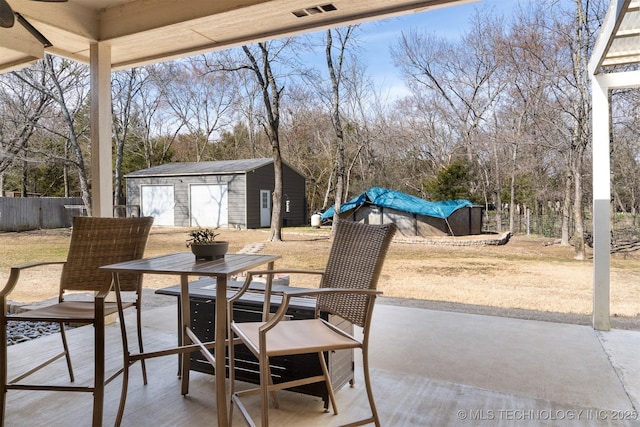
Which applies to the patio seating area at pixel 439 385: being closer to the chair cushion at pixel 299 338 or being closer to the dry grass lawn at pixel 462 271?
the chair cushion at pixel 299 338

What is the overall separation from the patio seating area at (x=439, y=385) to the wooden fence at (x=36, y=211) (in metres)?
6.65

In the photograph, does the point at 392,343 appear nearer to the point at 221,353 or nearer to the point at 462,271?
the point at 221,353

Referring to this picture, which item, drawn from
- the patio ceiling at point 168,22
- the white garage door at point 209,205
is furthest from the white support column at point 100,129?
the white garage door at point 209,205

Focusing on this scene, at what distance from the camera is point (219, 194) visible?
12031 millimetres

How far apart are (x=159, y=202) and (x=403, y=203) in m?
7.01

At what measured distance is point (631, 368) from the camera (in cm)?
247

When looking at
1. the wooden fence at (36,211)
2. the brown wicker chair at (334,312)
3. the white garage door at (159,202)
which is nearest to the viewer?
the brown wicker chair at (334,312)

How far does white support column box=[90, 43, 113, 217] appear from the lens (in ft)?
11.0

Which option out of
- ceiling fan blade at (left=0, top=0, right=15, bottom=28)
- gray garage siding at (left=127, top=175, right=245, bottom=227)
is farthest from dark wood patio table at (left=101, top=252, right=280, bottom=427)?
gray garage siding at (left=127, top=175, right=245, bottom=227)

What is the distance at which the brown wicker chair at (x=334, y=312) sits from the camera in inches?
59.8

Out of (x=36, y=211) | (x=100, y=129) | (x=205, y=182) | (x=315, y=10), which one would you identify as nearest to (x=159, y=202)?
(x=205, y=182)

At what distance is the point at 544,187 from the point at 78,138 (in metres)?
10.2

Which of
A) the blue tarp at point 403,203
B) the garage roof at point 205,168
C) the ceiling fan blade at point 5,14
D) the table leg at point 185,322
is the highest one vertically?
the garage roof at point 205,168

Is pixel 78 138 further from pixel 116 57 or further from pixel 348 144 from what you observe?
pixel 116 57
